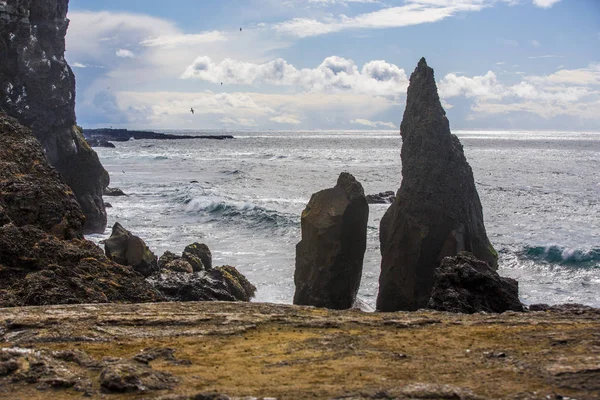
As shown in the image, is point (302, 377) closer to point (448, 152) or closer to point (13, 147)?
point (13, 147)

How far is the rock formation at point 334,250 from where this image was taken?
1788cm

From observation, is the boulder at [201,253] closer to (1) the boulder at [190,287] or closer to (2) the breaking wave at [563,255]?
(1) the boulder at [190,287]

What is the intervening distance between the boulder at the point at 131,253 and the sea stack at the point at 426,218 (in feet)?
23.9

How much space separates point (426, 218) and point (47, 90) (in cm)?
2403

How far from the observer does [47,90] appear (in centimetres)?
3347

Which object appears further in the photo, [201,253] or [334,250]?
[201,253]

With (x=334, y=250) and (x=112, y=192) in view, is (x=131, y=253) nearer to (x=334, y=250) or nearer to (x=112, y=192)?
(x=334, y=250)

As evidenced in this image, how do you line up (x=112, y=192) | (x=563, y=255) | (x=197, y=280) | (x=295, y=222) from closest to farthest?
1. (x=197, y=280)
2. (x=563, y=255)
3. (x=295, y=222)
4. (x=112, y=192)

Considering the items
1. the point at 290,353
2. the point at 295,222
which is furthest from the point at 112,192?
the point at 290,353

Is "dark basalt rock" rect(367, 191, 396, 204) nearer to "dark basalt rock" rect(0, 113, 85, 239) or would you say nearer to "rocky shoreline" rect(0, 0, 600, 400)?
"rocky shoreline" rect(0, 0, 600, 400)

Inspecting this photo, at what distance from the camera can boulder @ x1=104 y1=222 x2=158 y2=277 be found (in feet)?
64.0

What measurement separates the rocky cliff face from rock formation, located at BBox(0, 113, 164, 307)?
731 inches

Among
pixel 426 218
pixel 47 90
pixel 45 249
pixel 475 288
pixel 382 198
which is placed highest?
pixel 47 90

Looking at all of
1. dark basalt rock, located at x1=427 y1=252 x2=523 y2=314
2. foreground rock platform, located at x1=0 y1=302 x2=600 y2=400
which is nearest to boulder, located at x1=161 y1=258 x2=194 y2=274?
dark basalt rock, located at x1=427 y1=252 x2=523 y2=314
